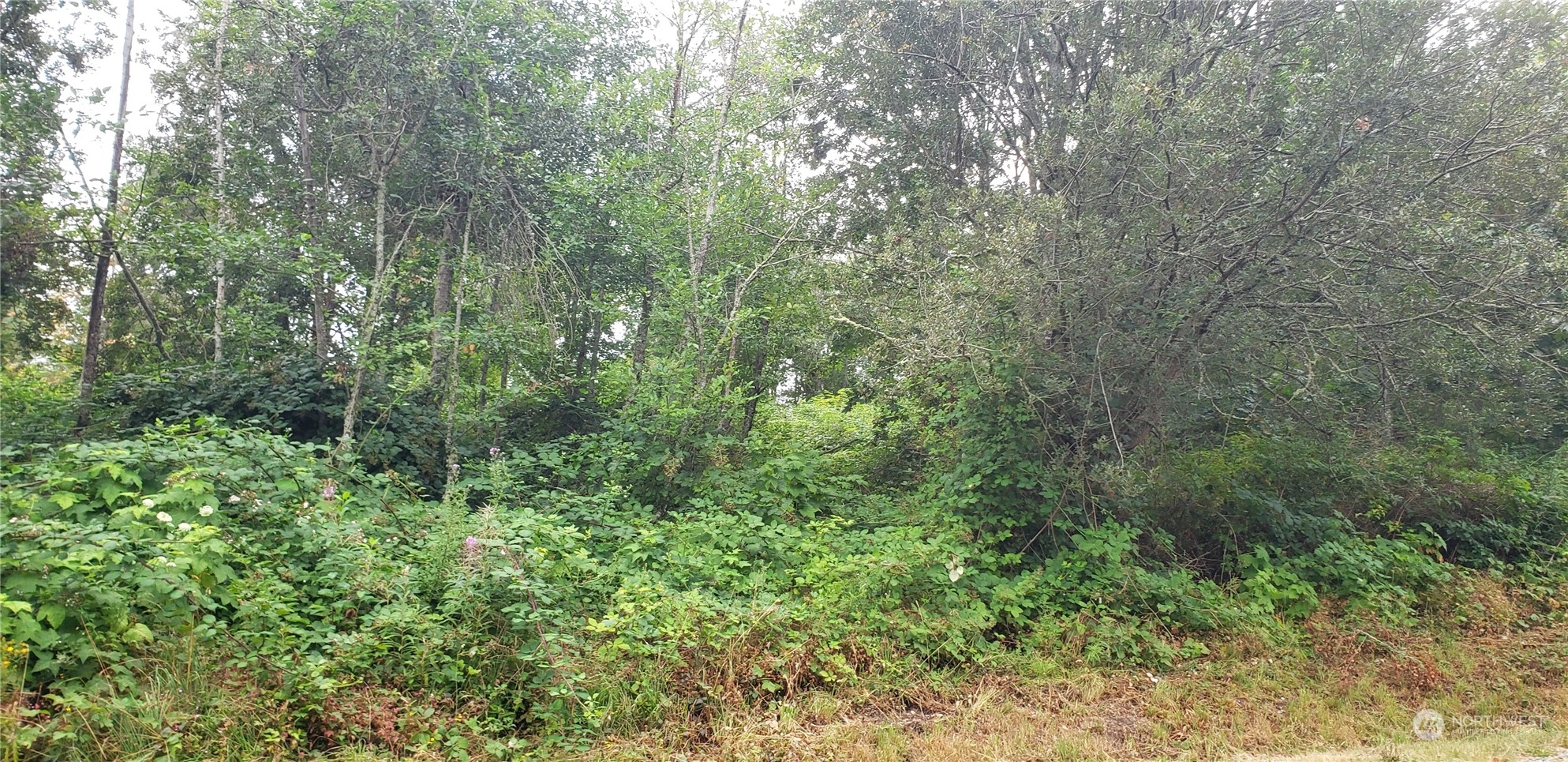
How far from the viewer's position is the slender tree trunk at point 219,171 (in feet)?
26.3

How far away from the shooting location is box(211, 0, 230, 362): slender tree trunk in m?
8.01

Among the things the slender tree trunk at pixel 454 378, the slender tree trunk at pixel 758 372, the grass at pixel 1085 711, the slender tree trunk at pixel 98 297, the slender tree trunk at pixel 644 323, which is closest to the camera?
the grass at pixel 1085 711

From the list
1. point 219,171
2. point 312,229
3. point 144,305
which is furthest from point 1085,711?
point 219,171

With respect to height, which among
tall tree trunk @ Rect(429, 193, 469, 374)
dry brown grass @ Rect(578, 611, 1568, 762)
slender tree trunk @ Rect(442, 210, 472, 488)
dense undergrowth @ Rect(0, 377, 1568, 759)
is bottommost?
dry brown grass @ Rect(578, 611, 1568, 762)

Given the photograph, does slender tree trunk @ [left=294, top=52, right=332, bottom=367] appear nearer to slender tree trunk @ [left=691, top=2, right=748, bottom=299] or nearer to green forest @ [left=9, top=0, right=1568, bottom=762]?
green forest @ [left=9, top=0, right=1568, bottom=762]

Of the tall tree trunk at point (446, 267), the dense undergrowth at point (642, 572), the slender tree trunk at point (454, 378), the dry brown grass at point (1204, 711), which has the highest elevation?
the tall tree trunk at point (446, 267)

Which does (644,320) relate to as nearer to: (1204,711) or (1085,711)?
(1085,711)

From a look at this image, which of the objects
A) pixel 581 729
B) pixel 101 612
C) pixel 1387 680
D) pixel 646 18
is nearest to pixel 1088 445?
pixel 1387 680

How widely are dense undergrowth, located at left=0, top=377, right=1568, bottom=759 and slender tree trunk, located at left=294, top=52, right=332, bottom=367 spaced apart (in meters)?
2.29

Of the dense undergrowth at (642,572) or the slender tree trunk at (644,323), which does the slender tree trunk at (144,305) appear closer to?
the dense undergrowth at (642,572)

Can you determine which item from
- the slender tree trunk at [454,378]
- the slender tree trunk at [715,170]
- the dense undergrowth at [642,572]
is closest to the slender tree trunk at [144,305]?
the dense undergrowth at [642,572]

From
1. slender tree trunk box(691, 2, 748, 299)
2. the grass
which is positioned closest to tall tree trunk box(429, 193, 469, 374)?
slender tree trunk box(691, 2, 748, 299)

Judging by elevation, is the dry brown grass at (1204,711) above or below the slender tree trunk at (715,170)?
below

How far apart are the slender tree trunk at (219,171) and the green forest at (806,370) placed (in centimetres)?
16
